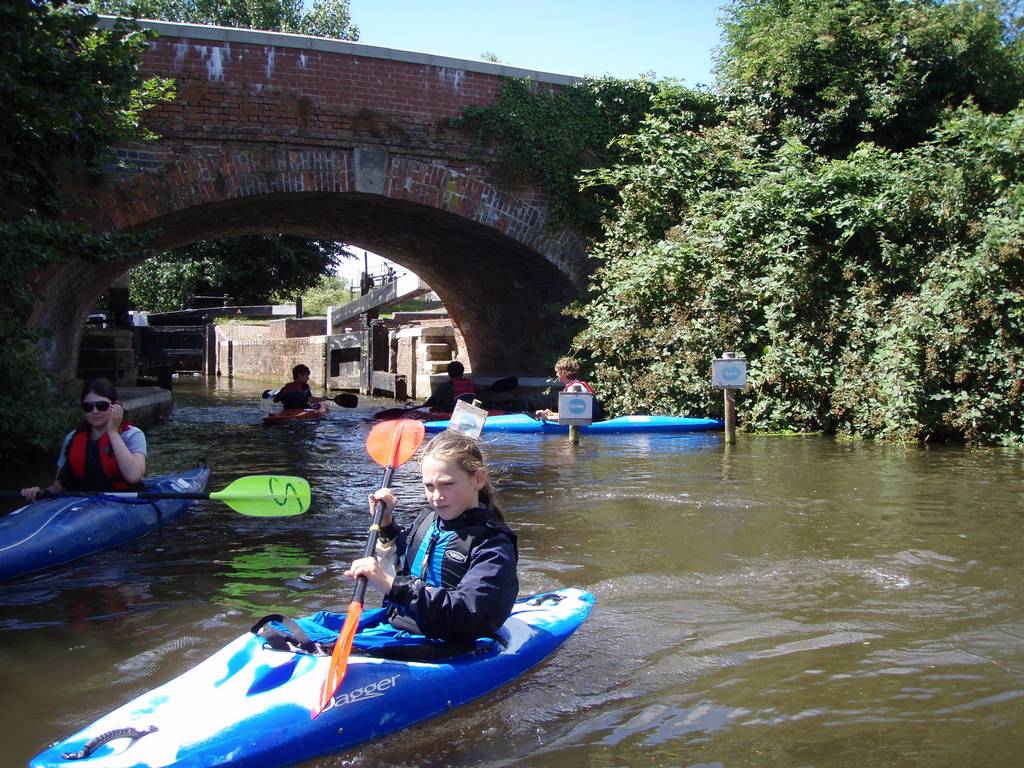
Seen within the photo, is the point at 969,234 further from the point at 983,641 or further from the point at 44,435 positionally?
the point at 44,435

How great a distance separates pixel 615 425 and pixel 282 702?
880 centimetres

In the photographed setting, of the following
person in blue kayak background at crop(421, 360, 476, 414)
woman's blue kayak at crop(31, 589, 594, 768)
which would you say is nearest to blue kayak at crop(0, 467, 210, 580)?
woman's blue kayak at crop(31, 589, 594, 768)

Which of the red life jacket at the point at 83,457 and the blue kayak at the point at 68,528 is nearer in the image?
the blue kayak at the point at 68,528

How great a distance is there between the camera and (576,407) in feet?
34.0

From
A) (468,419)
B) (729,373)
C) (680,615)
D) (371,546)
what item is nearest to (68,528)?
(468,419)

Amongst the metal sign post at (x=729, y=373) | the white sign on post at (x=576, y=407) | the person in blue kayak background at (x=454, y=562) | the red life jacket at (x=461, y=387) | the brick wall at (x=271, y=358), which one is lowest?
the person in blue kayak background at (x=454, y=562)

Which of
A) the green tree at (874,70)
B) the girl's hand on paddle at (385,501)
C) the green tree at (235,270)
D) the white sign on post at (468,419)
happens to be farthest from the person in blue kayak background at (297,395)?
the green tree at (235,270)

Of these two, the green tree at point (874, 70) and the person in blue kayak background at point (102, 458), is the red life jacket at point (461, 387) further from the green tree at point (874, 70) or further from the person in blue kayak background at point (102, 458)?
the person in blue kayak background at point (102, 458)

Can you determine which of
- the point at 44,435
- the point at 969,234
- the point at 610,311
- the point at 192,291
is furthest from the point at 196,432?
the point at 192,291

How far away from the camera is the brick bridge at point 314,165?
11.6 meters

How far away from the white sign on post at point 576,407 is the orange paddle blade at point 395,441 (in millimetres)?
5737

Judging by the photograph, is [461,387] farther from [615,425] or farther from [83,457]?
[83,457]

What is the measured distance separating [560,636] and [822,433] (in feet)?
25.9

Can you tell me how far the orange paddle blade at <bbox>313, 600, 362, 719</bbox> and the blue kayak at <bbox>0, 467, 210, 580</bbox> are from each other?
2826 mm
